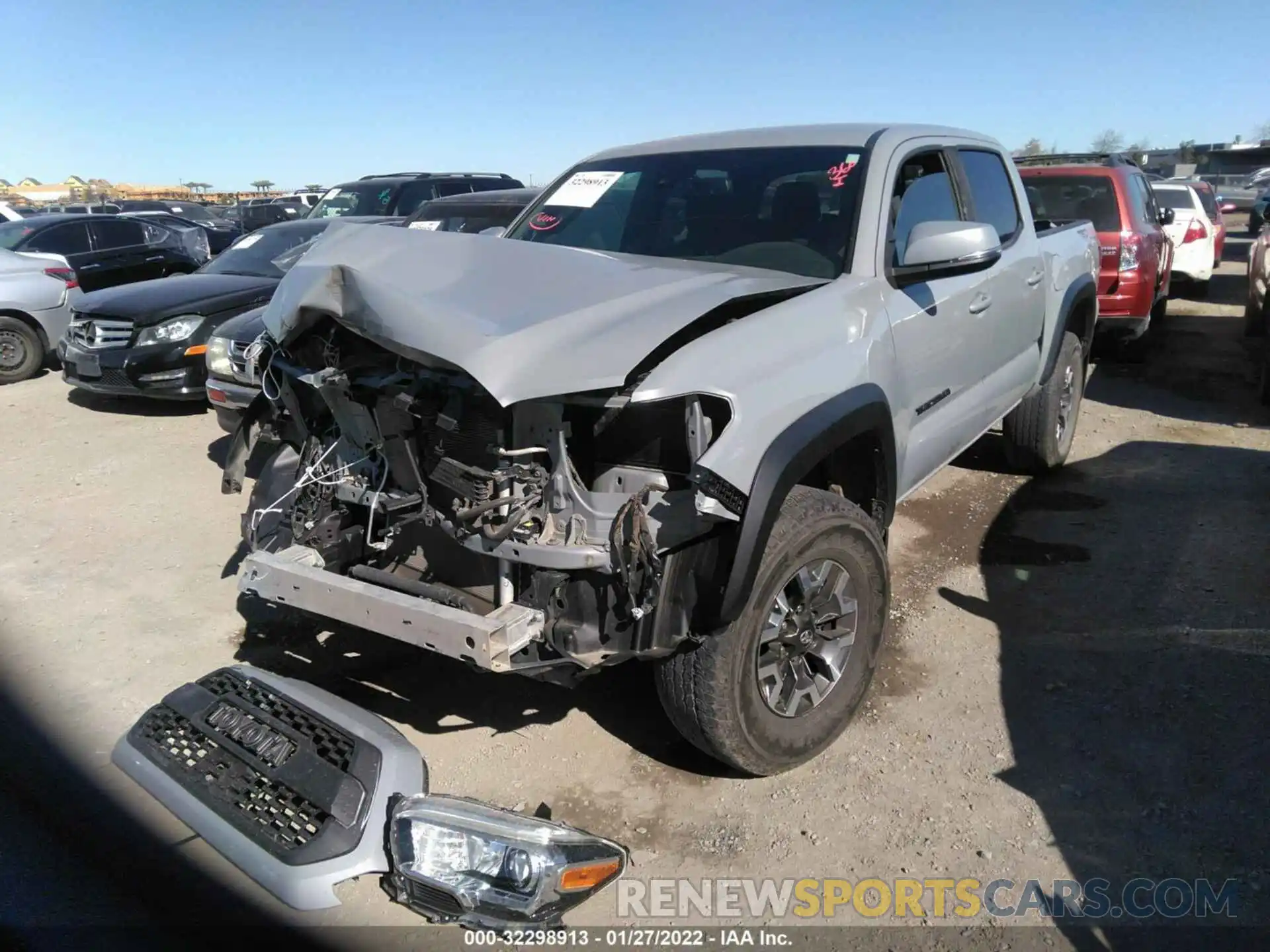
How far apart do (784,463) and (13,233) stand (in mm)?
12085

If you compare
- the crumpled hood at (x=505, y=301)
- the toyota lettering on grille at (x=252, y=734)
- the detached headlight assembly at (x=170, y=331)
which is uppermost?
the crumpled hood at (x=505, y=301)

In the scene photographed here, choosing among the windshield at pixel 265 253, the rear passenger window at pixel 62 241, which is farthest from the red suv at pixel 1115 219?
the rear passenger window at pixel 62 241

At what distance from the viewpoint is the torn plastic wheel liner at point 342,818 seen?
227 cm

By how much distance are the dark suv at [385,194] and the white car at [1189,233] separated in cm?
894

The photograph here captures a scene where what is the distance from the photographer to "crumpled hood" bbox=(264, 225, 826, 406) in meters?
2.40

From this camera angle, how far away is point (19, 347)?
9586 millimetres

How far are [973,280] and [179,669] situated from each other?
373 centimetres

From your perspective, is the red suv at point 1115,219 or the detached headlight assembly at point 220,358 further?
the red suv at point 1115,219

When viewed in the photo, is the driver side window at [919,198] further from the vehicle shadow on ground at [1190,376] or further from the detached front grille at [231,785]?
the vehicle shadow on ground at [1190,376]

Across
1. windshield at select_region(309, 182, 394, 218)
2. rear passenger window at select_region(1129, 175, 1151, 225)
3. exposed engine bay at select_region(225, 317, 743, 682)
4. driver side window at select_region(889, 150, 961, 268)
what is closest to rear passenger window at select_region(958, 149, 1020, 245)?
driver side window at select_region(889, 150, 961, 268)

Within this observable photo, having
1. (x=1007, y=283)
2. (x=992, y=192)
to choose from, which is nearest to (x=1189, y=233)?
(x=992, y=192)

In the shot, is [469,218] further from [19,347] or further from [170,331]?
[19,347]

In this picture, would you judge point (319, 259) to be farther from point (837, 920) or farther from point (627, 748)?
point (837, 920)

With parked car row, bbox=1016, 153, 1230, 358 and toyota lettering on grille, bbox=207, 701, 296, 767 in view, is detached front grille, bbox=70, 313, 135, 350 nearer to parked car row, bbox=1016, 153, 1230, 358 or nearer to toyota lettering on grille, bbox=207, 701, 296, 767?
toyota lettering on grille, bbox=207, 701, 296, 767
